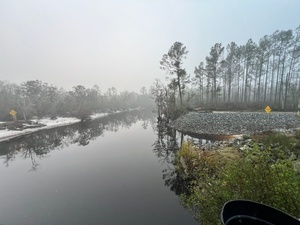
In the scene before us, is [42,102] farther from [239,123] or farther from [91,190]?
[239,123]

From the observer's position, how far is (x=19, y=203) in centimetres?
608

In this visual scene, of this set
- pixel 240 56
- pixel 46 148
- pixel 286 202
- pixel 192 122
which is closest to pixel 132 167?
pixel 286 202

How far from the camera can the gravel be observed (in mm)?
14781

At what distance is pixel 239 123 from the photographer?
54.2 feet

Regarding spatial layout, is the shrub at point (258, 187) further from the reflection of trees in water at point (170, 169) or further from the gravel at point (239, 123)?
the gravel at point (239, 123)

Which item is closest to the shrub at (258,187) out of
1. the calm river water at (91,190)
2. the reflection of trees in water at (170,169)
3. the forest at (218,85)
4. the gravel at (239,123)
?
the calm river water at (91,190)

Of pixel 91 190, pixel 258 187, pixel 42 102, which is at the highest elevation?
pixel 42 102

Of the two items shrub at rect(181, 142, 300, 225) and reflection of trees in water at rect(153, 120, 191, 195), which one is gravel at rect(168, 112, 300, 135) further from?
shrub at rect(181, 142, 300, 225)

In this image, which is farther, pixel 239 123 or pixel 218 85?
pixel 218 85

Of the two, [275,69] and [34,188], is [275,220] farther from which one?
[275,69]

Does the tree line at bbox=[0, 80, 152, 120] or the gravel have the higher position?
the tree line at bbox=[0, 80, 152, 120]

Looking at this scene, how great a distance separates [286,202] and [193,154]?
551 cm

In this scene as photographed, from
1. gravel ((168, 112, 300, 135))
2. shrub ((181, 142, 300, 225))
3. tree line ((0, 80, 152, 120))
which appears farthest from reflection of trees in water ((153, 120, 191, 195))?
tree line ((0, 80, 152, 120))

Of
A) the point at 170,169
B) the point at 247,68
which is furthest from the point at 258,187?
the point at 247,68
